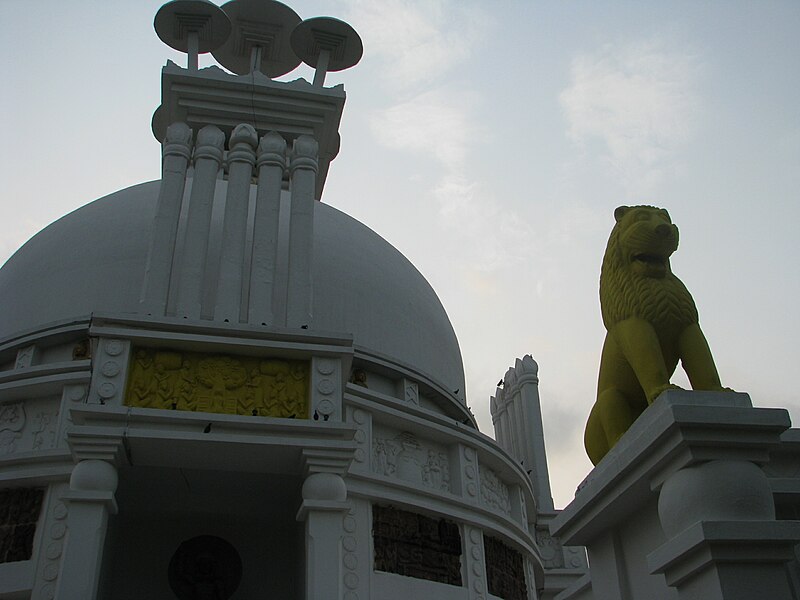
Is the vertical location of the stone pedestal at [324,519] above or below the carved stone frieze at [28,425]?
below

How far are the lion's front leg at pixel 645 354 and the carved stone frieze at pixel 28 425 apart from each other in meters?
10.4

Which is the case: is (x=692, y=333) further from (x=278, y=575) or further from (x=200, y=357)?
(x=278, y=575)

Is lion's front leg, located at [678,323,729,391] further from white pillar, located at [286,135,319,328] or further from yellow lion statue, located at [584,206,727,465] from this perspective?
white pillar, located at [286,135,319,328]

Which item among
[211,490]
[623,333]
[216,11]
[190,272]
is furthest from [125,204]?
[623,333]

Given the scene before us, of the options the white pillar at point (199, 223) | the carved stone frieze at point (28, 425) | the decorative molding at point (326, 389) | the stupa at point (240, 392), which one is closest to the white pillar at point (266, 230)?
the stupa at point (240, 392)

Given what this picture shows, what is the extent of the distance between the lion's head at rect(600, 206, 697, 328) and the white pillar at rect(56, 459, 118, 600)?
5.93 meters

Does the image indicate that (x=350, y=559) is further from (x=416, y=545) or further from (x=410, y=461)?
(x=410, y=461)

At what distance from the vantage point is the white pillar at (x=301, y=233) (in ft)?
37.5

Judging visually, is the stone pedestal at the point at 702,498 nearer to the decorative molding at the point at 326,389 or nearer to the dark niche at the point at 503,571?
the decorative molding at the point at 326,389

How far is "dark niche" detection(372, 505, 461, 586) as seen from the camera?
12562 mm

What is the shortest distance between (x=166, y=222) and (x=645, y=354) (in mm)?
8787

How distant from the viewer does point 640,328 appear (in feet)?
18.2

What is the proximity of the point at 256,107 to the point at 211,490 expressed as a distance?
21.6 feet

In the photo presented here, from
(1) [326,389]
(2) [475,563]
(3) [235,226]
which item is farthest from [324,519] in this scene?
(2) [475,563]
